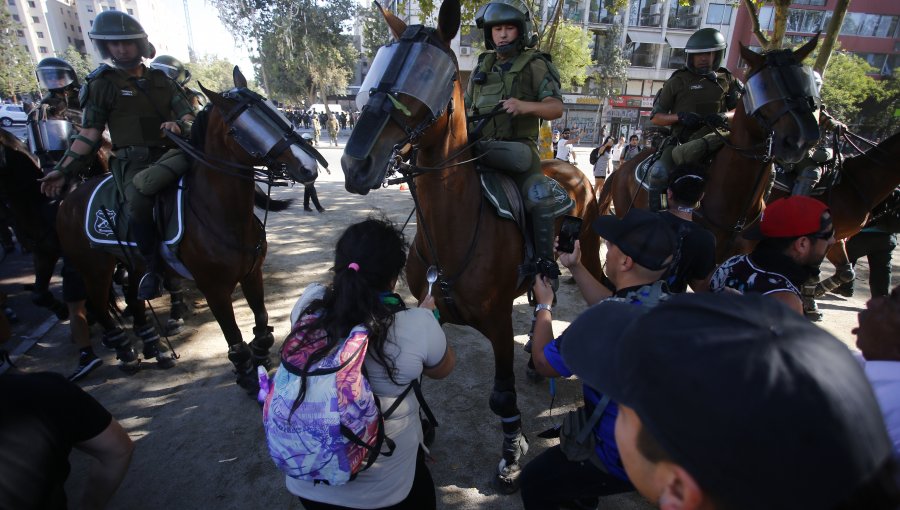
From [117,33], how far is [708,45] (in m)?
6.19

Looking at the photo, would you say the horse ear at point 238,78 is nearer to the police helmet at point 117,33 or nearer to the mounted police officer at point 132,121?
the mounted police officer at point 132,121

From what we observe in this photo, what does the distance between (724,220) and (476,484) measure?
143 inches

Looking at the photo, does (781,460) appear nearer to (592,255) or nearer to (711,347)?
(711,347)

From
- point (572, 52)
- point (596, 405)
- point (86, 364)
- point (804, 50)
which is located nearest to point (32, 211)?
point (86, 364)

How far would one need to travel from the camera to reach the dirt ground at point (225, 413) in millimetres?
2951

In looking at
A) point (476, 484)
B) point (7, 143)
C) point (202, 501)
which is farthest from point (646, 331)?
point (7, 143)

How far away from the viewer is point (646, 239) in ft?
6.00

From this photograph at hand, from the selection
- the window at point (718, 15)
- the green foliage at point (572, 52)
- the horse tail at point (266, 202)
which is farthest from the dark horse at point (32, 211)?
the window at point (718, 15)

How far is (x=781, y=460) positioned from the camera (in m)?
0.59

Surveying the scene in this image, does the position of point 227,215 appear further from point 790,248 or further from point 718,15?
point 718,15

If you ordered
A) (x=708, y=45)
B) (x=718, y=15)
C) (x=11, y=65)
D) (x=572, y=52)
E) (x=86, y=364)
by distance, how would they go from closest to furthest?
(x=86, y=364), (x=708, y=45), (x=572, y=52), (x=718, y=15), (x=11, y=65)

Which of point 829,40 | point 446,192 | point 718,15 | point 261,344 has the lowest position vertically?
point 261,344

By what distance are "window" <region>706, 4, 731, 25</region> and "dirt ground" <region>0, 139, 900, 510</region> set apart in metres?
37.3

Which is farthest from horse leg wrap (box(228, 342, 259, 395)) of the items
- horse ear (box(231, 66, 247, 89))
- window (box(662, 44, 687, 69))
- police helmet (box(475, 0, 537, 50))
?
window (box(662, 44, 687, 69))
